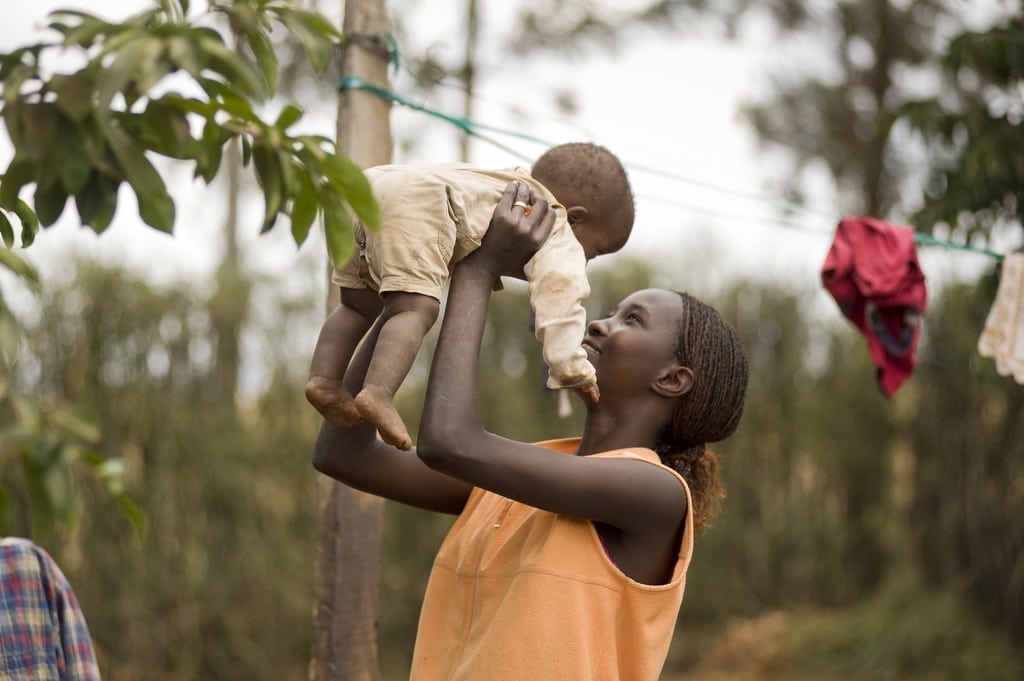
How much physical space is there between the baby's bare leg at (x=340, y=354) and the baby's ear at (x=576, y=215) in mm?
386

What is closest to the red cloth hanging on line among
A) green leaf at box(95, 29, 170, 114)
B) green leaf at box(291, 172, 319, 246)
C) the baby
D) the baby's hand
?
the baby

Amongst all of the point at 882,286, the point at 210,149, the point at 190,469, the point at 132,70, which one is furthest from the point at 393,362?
the point at 190,469

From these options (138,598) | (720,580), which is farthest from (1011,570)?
(138,598)

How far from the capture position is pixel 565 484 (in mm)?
1944

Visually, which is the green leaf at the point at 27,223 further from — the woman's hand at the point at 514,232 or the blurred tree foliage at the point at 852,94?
the blurred tree foliage at the point at 852,94

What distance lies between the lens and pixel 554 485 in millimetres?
1937

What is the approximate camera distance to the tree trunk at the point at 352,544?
2705 mm

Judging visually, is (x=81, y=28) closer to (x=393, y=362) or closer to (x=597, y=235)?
(x=393, y=362)

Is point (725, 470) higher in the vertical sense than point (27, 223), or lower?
lower

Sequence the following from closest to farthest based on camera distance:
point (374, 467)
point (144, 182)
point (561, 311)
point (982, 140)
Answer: point (144, 182) → point (561, 311) → point (374, 467) → point (982, 140)

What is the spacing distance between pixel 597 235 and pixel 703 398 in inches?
15.3

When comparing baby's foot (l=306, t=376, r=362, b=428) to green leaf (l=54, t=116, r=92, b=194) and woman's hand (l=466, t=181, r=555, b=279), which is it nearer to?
woman's hand (l=466, t=181, r=555, b=279)

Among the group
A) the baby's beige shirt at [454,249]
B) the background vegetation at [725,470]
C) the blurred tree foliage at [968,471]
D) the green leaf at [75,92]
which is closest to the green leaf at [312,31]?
the green leaf at [75,92]

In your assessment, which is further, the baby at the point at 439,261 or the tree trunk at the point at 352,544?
the tree trunk at the point at 352,544
